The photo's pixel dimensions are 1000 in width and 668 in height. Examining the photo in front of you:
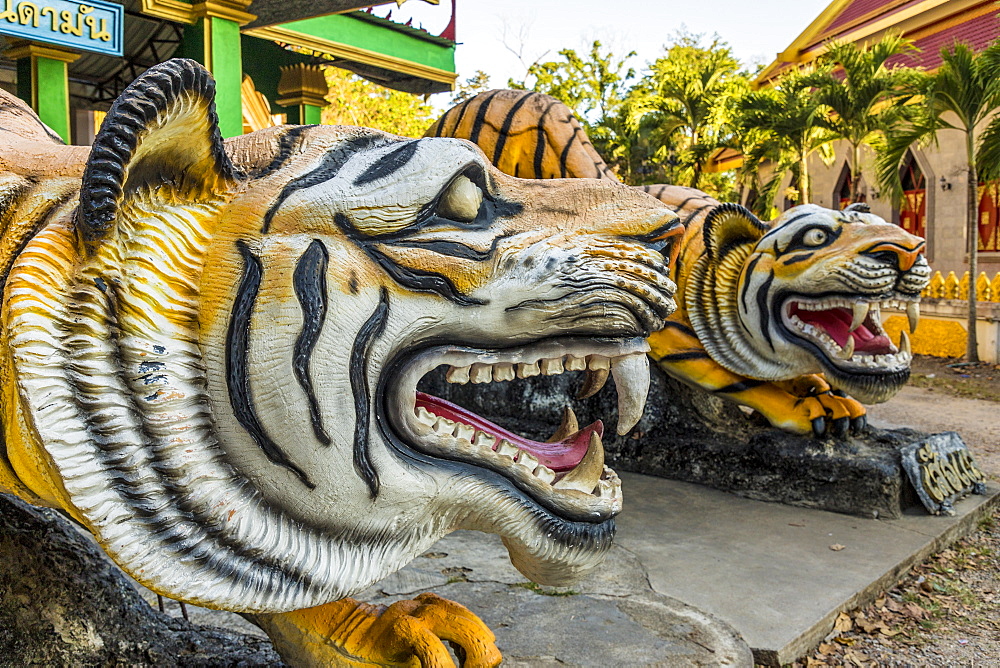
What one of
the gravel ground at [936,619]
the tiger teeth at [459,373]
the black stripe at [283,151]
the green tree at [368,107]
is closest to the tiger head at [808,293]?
the gravel ground at [936,619]

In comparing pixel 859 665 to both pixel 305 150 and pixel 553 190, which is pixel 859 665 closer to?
pixel 553 190

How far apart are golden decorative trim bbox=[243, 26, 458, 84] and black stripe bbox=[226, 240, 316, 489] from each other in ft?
21.1

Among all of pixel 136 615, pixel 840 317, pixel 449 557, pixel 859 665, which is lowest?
pixel 859 665

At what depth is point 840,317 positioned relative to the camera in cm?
439

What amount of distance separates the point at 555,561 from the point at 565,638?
4.09 feet

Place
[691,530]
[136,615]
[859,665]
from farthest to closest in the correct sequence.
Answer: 1. [691,530]
2. [859,665]
3. [136,615]

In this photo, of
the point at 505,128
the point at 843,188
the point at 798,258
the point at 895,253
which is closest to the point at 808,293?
the point at 798,258

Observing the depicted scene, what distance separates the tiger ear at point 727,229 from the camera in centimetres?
441

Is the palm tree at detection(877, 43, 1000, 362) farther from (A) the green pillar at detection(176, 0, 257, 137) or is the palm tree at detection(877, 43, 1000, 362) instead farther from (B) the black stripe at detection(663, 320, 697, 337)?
(A) the green pillar at detection(176, 0, 257, 137)

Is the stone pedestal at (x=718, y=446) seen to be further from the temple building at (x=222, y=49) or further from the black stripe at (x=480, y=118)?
the temple building at (x=222, y=49)

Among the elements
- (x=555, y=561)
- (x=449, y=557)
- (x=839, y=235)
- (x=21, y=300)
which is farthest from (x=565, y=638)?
(x=839, y=235)

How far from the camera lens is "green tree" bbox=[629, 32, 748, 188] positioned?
16328mm

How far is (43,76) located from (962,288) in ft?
38.0

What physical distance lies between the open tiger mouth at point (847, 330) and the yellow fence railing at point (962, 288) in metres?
8.32
